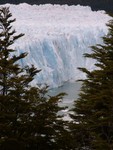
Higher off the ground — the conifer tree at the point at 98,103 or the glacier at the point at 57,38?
the glacier at the point at 57,38

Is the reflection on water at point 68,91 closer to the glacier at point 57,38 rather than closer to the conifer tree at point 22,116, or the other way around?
the glacier at point 57,38

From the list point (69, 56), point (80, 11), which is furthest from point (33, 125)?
point (80, 11)

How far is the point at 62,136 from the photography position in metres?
8.67

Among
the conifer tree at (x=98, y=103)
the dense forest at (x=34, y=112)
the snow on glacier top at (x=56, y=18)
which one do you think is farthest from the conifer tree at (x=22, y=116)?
the snow on glacier top at (x=56, y=18)

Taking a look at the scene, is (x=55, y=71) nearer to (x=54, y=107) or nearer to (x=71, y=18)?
(x=71, y=18)

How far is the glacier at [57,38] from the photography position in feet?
132

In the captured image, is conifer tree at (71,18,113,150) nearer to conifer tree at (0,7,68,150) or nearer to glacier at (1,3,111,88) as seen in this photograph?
conifer tree at (0,7,68,150)

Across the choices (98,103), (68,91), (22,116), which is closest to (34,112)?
(22,116)

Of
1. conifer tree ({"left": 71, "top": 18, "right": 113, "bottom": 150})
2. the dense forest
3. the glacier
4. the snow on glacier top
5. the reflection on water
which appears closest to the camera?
conifer tree ({"left": 71, "top": 18, "right": 113, "bottom": 150})

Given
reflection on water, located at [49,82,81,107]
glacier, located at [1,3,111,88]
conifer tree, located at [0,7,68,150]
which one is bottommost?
conifer tree, located at [0,7,68,150]

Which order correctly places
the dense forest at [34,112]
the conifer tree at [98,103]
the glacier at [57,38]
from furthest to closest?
the glacier at [57,38] < the dense forest at [34,112] < the conifer tree at [98,103]

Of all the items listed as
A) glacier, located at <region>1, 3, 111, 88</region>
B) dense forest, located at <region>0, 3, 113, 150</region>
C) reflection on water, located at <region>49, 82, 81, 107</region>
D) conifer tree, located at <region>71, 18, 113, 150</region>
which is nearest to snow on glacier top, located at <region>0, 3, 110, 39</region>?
glacier, located at <region>1, 3, 111, 88</region>

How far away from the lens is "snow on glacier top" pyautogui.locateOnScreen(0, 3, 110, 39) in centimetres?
4897

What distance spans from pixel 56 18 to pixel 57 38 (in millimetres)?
12323
